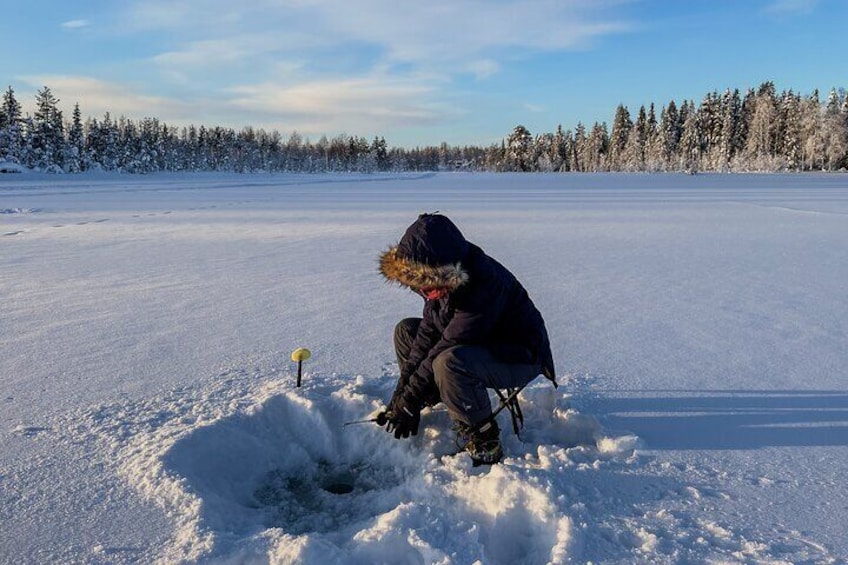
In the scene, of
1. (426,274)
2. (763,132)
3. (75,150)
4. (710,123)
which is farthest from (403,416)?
(710,123)

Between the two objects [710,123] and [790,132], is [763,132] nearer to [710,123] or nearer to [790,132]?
[790,132]

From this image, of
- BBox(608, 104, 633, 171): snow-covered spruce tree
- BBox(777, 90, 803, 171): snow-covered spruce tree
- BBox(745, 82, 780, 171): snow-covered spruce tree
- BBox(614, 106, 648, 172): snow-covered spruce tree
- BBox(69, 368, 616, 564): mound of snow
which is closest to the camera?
BBox(69, 368, 616, 564): mound of snow

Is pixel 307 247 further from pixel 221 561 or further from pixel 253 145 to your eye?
pixel 253 145

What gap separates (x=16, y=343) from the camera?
13.3ft

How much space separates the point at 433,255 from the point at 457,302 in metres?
0.29

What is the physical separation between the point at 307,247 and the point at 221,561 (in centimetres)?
711

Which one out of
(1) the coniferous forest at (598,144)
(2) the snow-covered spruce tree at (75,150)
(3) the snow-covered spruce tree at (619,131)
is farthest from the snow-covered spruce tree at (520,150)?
(2) the snow-covered spruce tree at (75,150)

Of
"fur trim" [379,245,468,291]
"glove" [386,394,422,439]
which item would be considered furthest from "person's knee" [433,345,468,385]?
"fur trim" [379,245,468,291]

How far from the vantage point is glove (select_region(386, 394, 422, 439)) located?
269 cm

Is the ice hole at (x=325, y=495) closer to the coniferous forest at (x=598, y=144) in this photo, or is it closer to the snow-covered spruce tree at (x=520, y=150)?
the coniferous forest at (x=598, y=144)

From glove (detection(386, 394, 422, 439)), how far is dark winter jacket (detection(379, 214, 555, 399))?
1.9 inches

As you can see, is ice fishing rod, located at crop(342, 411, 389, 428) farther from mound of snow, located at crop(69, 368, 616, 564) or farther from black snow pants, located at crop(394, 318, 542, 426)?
black snow pants, located at crop(394, 318, 542, 426)

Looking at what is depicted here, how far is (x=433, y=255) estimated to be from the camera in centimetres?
239

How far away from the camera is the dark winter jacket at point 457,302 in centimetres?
242
